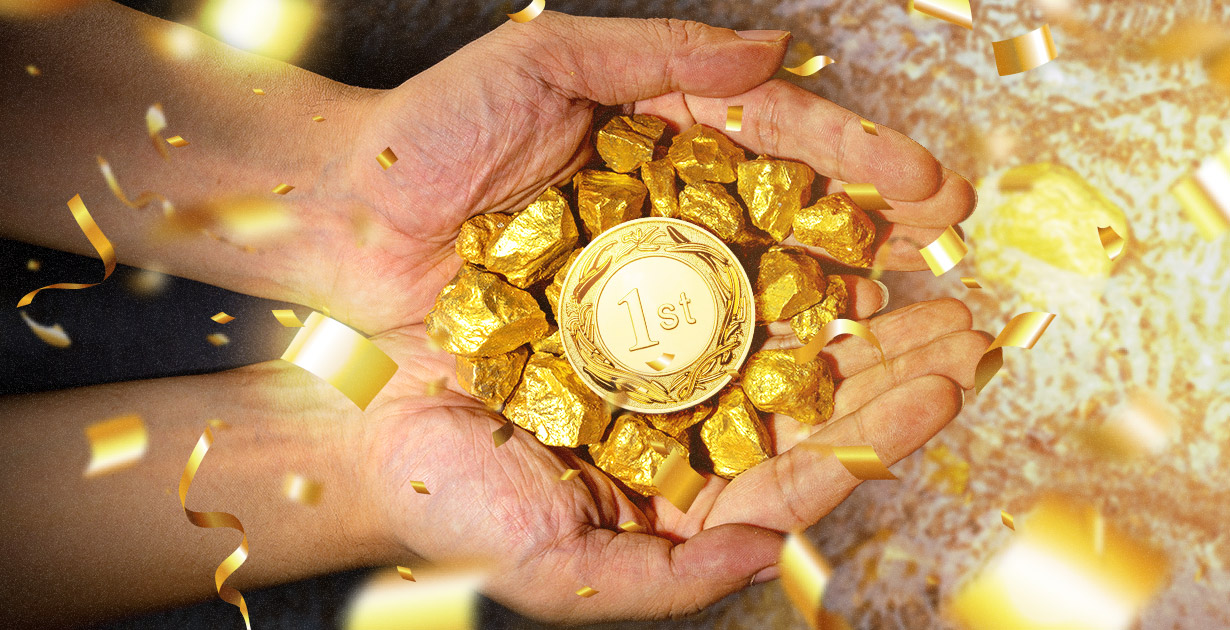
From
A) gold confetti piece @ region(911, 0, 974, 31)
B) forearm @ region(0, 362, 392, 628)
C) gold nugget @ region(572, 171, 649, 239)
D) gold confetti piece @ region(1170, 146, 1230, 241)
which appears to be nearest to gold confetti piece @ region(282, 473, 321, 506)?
forearm @ region(0, 362, 392, 628)

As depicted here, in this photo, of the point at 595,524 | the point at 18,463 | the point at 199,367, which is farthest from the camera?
the point at 199,367

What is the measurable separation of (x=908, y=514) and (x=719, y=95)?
0.64m

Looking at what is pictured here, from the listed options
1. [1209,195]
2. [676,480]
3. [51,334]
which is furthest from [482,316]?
[1209,195]

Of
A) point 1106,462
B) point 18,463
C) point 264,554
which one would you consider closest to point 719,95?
point 1106,462

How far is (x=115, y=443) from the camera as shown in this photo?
107cm

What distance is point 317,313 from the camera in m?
1.08

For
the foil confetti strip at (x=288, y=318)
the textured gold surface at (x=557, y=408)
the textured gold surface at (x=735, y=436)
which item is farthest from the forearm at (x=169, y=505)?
the textured gold surface at (x=735, y=436)

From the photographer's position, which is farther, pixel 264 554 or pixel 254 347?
pixel 254 347

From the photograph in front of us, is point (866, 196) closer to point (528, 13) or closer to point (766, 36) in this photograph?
point (766, 36)

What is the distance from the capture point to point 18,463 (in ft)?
3.35

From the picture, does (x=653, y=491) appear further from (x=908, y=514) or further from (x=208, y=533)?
(x=208, y=533)

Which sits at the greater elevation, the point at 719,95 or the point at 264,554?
the point at 719,95

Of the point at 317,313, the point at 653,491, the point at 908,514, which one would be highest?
the point at 317,313

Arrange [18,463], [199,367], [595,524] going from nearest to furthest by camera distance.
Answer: [595,524] < [18,463] < [199,367]
